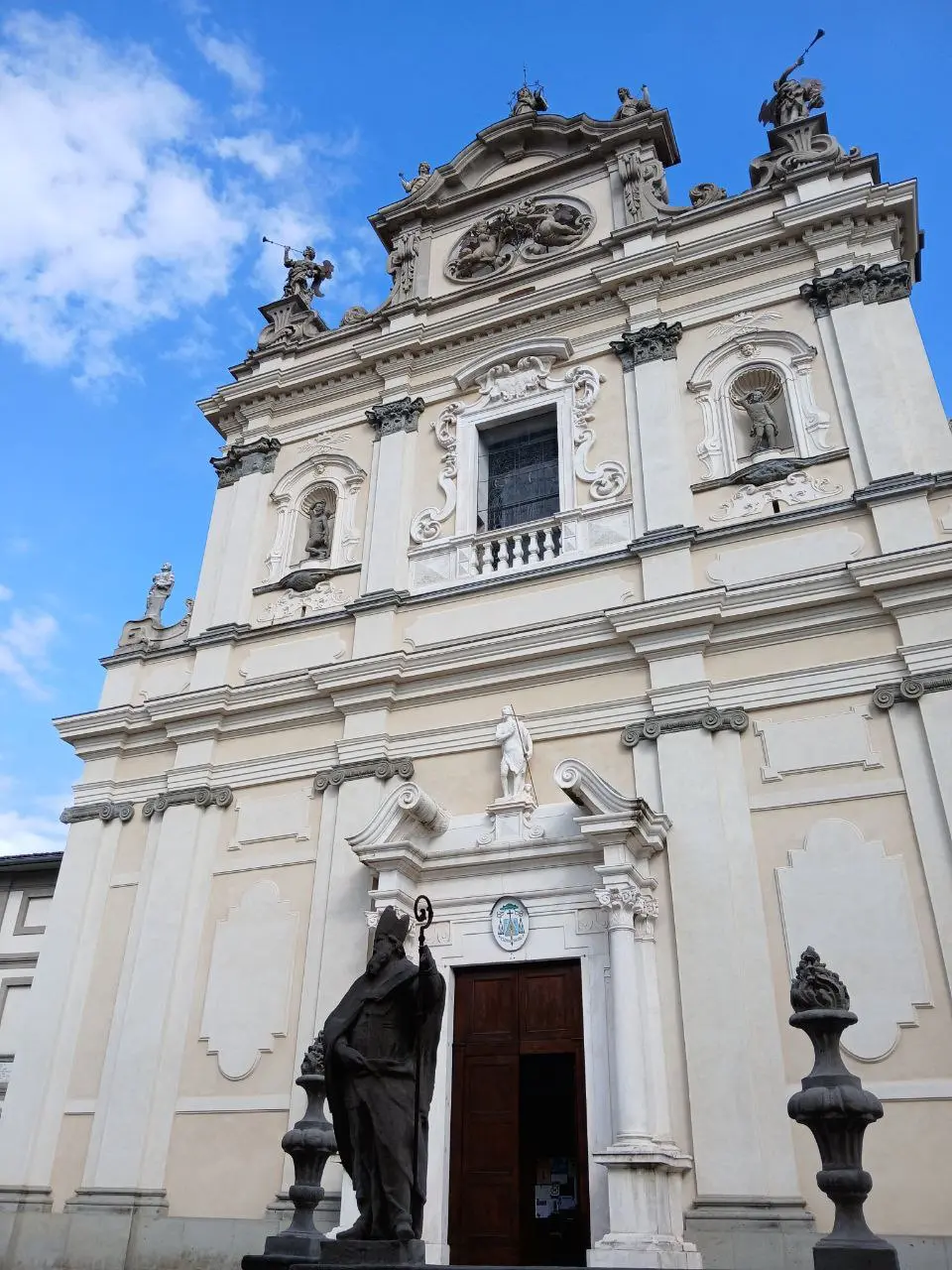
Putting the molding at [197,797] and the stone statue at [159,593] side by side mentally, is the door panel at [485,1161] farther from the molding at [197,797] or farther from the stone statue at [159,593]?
the stone statue at [159,593]

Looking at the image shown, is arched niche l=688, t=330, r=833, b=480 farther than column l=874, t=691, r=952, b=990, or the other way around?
arched niche l=688, t=330, r=833, b=480

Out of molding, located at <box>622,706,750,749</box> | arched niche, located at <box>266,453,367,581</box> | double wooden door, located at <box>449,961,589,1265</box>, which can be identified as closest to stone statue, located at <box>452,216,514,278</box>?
arched niche, located at <box>266,453,367,581</box>

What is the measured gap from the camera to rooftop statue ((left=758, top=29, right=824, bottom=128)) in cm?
1504

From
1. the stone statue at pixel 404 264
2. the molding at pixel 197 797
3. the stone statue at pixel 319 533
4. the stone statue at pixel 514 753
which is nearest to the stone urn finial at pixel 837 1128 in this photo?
the stone statue at pixel 514 753

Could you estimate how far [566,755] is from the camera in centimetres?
1184

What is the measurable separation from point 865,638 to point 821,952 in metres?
3.28

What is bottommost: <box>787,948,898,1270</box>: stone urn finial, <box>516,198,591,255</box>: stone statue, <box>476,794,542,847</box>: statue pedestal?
<box>787,948,898,1270</box>: stone urn finial

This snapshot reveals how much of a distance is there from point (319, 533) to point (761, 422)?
6.46 meters

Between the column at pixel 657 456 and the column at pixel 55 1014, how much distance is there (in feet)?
26.4

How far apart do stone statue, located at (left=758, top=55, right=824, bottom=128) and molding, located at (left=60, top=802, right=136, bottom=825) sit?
1334 centimetres

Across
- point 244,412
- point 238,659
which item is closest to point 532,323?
point 244,412

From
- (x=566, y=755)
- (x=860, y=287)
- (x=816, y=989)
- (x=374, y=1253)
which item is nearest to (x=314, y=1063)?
(x=374, y=1253)

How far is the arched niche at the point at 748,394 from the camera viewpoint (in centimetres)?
1266

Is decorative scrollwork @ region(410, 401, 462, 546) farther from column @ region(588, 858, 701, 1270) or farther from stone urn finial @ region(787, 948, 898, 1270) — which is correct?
stone urn finial @ region(787, 948, 898, 1270)
